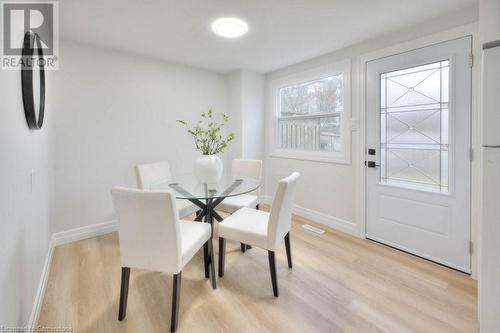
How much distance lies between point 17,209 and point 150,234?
0.66 meters

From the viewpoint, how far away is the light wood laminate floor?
1.53 m

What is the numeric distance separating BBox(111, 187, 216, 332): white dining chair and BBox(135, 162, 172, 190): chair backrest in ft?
3.66

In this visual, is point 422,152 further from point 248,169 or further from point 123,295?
point 123,295

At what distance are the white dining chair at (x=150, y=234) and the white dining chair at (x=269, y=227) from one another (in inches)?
17.9

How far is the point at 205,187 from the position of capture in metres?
2.30

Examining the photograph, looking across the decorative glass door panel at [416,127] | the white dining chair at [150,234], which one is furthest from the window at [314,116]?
the white dining chair at [150,234]

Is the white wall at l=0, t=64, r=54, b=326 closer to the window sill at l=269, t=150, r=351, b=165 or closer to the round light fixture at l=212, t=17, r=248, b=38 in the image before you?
the round light fixture at l=212, t=17, r=248, b=38

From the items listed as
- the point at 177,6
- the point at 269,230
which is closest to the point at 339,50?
the point at 177,6

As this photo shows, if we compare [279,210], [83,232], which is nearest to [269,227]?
[279,210]

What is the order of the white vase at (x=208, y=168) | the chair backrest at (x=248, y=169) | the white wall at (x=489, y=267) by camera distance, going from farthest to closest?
the chair backrest at (x=248, y=169), the white vase at (x=208, y=168), the white wall at (x=489, y=267)

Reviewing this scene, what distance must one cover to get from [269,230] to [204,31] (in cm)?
203

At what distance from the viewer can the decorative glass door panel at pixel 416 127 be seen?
2.16m

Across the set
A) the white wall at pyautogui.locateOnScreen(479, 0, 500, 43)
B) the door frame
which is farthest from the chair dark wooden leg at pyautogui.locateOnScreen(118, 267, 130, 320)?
the white wall at pyautogui.locateOnScreen(479, 0, 500, 43)

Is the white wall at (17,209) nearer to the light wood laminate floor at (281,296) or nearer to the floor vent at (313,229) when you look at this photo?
the light wood laminate floor at (281,296)
